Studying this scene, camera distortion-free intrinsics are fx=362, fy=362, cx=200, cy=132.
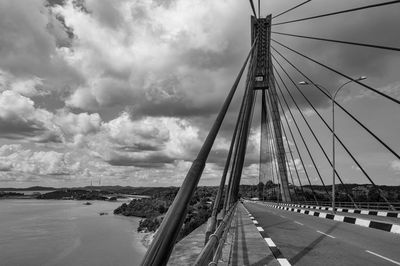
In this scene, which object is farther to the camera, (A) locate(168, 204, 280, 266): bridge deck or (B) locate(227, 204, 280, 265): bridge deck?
(B) locate(227, 204, 280, 265): bridge deck

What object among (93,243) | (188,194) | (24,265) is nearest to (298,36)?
(188,194)

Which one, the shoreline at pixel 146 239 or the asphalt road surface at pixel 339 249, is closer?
the asphalt road surface at pixel 339 249

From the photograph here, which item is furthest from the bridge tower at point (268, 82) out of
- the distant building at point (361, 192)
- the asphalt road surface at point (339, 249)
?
the distant building at point (361, 192)

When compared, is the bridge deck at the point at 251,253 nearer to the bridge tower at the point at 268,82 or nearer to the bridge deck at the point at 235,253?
the bridge deck at the point at 235,253

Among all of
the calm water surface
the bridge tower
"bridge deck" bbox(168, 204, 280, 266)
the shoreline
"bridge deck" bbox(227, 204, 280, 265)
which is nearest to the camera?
"bridge deck" bbox(168, 204, 280, 266)

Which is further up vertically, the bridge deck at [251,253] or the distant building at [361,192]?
the distant building at [361,192]

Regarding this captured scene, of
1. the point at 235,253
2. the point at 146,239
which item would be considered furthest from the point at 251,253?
the point at 146,239

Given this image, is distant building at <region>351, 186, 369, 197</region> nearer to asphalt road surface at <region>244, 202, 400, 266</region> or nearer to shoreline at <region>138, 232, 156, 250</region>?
shoreline at <region>138, 232, 156, 250</region>

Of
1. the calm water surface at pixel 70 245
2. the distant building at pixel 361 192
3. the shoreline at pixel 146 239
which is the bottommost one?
the calm water surface at pixel 70 245

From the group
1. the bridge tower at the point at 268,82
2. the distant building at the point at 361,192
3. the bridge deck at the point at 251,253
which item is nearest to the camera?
the bridge deck at the point at 251,253

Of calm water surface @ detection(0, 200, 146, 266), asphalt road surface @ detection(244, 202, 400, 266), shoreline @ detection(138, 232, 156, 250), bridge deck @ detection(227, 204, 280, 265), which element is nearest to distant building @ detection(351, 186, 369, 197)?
shoreline @ detection(138, 232, 156, 250)

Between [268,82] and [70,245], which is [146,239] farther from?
[268,82]

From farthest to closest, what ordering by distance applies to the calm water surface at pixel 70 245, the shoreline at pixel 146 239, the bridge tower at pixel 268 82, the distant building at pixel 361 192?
the distant building at pixel 361 192
the shoreline at pixel 146 239
the calm water surface at pixel 70 245
the bridge tower at pixel 268 82
